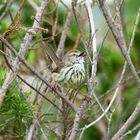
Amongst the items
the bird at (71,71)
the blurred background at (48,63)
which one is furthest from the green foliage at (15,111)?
the bird at (71,71)

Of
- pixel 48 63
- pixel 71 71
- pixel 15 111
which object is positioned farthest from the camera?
pixel 48 63

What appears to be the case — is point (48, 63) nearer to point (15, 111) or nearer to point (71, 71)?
point (71, 71)

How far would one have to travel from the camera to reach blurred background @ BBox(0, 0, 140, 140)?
3844 mm

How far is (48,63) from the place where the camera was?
5078 millimetres

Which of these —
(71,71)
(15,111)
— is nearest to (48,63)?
(71,71)

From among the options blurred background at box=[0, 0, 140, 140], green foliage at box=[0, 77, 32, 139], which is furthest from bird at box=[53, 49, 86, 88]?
green foliage at box=[0, 77, 32, 139]

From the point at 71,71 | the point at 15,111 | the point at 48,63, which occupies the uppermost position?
the point at 48,63

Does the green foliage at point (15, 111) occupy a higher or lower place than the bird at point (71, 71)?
lower

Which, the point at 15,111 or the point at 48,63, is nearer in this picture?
the point at 15,111

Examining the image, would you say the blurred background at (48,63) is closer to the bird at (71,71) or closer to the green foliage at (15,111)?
the green foliage at (15,111)

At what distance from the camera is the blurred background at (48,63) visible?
3844 mm

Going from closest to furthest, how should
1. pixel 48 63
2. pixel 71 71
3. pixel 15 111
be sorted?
pixel 15 111, pixel 71 71, pixel 48 63

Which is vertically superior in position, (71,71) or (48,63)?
(48,63)

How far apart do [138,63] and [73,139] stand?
3.60 meters
